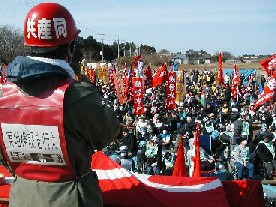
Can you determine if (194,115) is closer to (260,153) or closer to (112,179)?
(260,153)

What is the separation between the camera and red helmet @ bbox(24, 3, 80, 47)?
5.83 feet

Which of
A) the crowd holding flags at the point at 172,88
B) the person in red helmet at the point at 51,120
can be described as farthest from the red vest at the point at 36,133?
the crowd holding flags at the point at 172,88

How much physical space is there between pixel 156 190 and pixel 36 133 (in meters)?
0.96

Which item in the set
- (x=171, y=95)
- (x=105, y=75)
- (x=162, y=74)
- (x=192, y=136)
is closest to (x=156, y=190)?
(x=192, y=136)

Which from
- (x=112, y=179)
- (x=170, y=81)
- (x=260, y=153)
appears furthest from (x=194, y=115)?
(x=112, y=179)

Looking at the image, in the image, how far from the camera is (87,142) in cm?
180

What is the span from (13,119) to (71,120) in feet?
0.83

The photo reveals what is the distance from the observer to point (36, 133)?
69.0 inches

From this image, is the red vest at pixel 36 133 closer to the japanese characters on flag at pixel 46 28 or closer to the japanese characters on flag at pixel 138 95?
the japanese characters on flag at pixel 46 28

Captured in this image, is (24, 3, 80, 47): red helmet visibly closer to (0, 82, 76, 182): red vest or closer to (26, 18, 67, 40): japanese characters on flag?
(26, 18, 67, 40): japanese characters on flag

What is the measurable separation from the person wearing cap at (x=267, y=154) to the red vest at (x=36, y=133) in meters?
8.39

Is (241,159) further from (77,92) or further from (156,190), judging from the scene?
(77,92)

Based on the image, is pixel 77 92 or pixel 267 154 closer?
pixel 77 92

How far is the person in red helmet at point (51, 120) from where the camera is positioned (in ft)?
5.63
